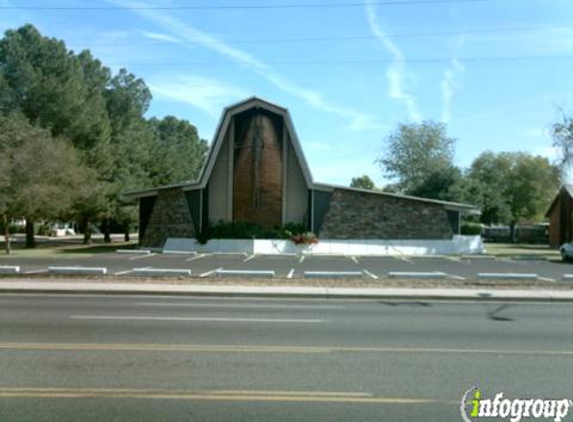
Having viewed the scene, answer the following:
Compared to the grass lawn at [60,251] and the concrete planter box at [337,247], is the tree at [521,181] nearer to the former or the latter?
the concrete planter box at [337,247]

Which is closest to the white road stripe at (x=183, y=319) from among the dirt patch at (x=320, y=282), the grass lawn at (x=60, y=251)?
the dirt patch at (x=320, y=282)

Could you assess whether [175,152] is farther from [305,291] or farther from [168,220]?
[305,291]

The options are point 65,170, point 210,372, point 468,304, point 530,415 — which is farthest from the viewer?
point 65,170

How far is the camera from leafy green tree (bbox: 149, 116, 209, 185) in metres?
61.8

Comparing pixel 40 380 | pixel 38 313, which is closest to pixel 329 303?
pixel 38 313

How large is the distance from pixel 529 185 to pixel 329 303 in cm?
7155

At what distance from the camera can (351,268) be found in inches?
1022

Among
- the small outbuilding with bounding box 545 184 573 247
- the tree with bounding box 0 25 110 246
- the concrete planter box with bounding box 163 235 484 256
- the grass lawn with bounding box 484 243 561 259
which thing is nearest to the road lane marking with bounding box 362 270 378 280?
Result: the concrete planter box with bounding box 163 235 484 256

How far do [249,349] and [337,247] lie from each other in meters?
30.2

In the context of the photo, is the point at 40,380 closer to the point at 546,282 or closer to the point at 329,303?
the point at 329,303

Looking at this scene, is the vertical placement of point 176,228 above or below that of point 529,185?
below

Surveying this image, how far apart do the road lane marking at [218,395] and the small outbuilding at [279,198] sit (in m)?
33.0

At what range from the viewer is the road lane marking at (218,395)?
20.5 feet

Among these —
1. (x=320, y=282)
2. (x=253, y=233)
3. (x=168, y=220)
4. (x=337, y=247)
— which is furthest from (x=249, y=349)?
(x=168, y=220)
